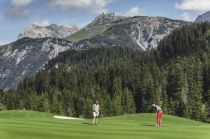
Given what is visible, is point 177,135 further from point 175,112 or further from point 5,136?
point 175,112

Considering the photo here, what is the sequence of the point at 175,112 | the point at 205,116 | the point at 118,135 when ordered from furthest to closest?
1. the point at 175,112
2. the point at 205,116
3. the point at 118,135

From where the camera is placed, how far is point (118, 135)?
36656mm

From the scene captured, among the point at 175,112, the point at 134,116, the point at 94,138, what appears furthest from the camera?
the point at 175,112

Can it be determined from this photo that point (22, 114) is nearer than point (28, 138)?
No

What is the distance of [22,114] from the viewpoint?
80625 mm

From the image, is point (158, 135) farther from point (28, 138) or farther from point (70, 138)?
point (28, 138)

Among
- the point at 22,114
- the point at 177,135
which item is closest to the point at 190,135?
the point at 177,135

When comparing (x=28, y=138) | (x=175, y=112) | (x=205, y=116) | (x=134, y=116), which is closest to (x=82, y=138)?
(x=28, y=138)

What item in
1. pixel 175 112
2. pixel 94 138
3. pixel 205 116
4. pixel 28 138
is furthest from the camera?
pixel 175 112

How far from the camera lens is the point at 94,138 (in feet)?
110

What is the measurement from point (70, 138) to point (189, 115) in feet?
517

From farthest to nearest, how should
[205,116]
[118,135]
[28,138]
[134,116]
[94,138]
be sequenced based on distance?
1. [205,116]
2. [134,116]
3. [118,135]
4. [94,138]
5. [28,138]

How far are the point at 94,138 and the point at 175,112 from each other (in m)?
168

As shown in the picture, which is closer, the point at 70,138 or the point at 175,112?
the point at 70,138
